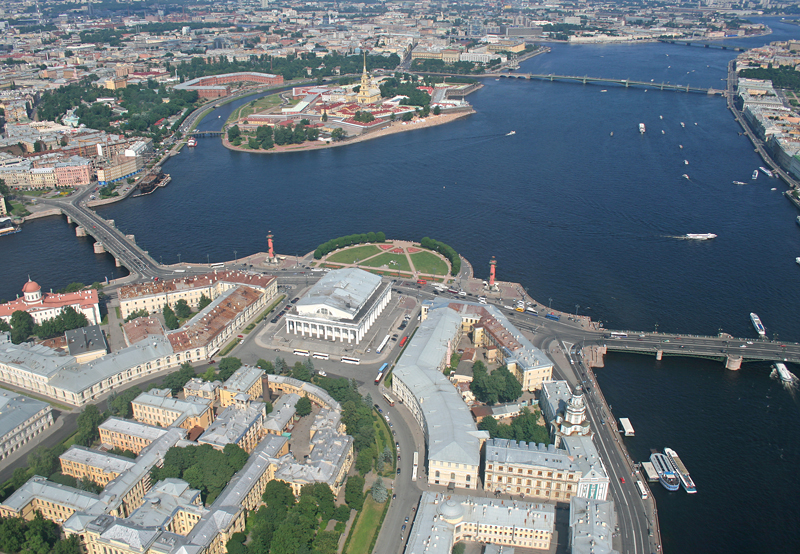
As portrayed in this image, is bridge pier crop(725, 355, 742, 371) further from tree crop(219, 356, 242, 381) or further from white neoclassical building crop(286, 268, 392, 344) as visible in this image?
tree crop(219, 356, 242, 381)

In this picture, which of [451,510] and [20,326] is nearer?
[451,510]

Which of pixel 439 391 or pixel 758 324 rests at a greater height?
pixel 439 391

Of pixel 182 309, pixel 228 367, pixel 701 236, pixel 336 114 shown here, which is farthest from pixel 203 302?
pixel 336 114

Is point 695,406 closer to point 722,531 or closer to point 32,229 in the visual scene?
point 722,531

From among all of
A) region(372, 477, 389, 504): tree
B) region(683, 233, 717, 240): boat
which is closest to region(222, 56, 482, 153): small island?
region(683, 233, 717, 240): boat

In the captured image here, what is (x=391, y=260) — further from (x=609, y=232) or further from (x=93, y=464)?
(x=93, y=464)

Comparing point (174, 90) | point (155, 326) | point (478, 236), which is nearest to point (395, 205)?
point (478, 236)

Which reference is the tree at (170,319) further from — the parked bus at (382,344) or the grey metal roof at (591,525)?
the grey metal roof at (591,525)

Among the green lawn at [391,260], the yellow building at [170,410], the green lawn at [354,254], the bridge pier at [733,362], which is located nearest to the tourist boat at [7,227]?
the green lawn at [354,254]
